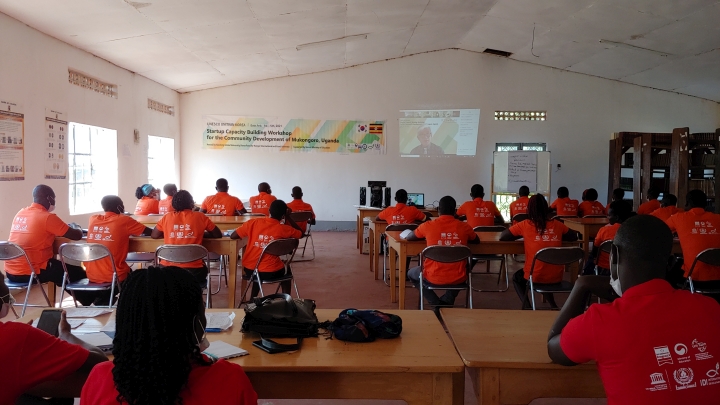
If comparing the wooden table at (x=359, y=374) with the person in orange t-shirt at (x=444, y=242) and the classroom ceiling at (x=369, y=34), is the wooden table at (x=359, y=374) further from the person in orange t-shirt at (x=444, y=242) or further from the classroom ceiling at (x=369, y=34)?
the classroom ceiling at (x=369, y=34)

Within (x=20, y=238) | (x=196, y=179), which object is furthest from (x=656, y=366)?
(x=196, y=179)

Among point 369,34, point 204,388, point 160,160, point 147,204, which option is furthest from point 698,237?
point 160,160

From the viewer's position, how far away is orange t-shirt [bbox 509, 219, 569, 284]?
4.18 m

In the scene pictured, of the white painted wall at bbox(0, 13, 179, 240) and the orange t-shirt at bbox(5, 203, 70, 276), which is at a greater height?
the white painted wall at bbox(0, 13, 179, 240)

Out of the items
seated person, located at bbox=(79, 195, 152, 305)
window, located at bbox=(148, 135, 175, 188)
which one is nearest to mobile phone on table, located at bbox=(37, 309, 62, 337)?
seated person, located at bbox=(79, 195, 152, 305)

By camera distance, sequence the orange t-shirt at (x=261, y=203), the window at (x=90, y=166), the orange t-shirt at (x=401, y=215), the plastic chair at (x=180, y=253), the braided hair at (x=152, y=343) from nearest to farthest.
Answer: the braided hair at (x=152, y=343) → the plastic chair at (x=180, y=253) → the orange t-shirt at (x=401, y=215) → the window at (x=90, y=166) → the orange t-shirt at (x=261, y=203)

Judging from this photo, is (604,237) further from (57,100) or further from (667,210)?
(57,100)

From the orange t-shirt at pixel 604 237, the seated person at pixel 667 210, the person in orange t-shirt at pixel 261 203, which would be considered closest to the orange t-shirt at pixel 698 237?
the orange t-shirt at pixel 604 237

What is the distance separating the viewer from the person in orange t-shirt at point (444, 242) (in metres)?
4.19

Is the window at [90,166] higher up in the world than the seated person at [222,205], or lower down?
higher up

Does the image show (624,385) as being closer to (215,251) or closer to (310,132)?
(215,251)

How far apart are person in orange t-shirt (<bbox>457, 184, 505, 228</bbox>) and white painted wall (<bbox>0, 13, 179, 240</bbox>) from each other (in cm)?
492

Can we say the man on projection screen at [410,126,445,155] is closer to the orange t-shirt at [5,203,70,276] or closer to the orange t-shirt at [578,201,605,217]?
the orange t-shirt at [578,201,605,217]

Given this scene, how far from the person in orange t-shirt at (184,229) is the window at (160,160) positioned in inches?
214
